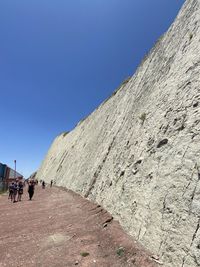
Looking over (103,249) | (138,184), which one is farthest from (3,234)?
(138,184)

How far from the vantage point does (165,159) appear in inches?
408

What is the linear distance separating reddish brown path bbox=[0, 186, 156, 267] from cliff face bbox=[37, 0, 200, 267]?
629 mm

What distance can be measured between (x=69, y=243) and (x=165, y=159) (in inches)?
187

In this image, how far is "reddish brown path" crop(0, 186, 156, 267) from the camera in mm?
8961

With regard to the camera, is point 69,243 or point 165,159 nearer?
point 165,159

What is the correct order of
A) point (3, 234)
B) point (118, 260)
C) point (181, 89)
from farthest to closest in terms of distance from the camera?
point (3, 234)
point (181, 89)
point (118, 260)

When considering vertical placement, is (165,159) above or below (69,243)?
above

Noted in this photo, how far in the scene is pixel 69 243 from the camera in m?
11.0

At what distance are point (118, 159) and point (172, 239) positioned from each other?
893 centimetres

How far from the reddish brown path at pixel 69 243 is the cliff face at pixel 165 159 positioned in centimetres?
63

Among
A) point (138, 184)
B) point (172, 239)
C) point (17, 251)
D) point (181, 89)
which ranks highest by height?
point (181, 89)

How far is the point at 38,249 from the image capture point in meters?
10.6

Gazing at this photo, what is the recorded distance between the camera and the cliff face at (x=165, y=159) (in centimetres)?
806

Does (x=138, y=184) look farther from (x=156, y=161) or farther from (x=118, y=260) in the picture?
(x=118, y=260)
